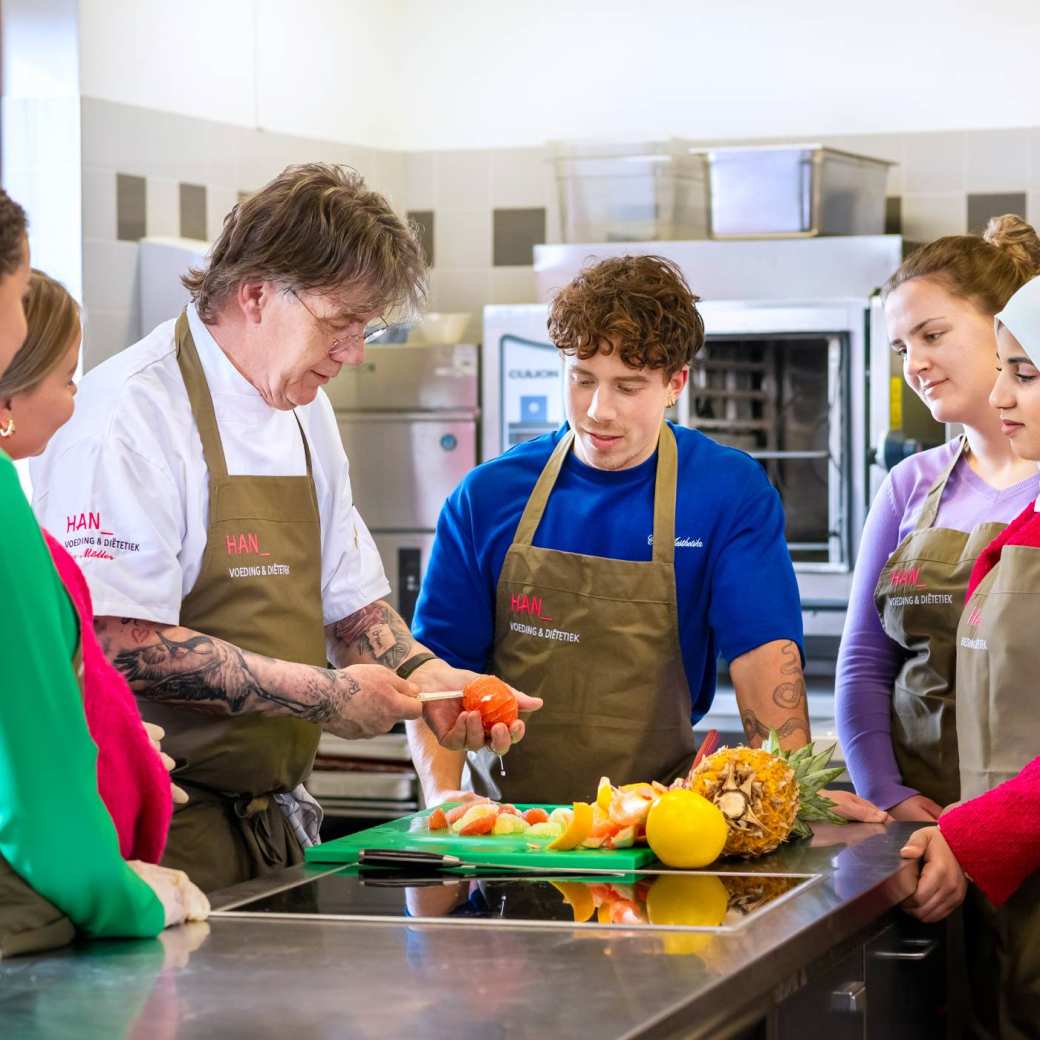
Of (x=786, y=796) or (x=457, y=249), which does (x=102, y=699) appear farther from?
(x=457, y=249)

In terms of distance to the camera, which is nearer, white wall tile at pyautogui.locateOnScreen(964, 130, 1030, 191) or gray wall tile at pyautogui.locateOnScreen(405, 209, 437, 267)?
white wall tile at pyautogui.locateOnScreen(964, 130, 1030, 191)

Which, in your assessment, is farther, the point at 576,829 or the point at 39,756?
the point at 576,829

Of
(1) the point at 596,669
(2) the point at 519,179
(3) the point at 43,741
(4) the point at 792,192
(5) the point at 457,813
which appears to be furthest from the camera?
(2) the point at 519,179

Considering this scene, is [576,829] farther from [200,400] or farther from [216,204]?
[216,204]

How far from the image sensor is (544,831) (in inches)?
78.9

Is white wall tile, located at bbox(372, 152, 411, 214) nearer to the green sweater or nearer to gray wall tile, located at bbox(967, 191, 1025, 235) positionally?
gray wall tile, located at bbox(967, 191, 1025, 235)

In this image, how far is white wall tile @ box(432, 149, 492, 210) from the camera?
565 cm

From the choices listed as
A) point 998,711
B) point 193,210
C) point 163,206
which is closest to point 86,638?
point 998,711

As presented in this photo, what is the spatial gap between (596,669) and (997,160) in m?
3.34

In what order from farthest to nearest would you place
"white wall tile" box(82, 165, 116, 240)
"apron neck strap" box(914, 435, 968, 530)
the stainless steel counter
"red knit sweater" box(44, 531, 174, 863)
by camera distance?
"white wall tile" box(82, 165, 116, 240)
"apron neck strap" box(914, 435, 968, 530)
"red knit sweater" box(44, 531, 174, 863)
the stainless steel counter

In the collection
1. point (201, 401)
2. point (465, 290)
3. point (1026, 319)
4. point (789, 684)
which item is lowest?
point (789, 684)

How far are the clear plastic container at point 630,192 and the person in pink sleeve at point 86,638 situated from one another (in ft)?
10.9

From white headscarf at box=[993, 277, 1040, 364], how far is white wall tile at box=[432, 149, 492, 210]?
3.65m

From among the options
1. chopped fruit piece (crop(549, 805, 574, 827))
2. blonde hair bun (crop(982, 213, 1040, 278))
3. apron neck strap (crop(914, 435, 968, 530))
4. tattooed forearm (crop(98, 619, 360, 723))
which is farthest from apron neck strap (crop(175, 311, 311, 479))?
blonde hair bun (crop(982, 213, 1040, 278))
